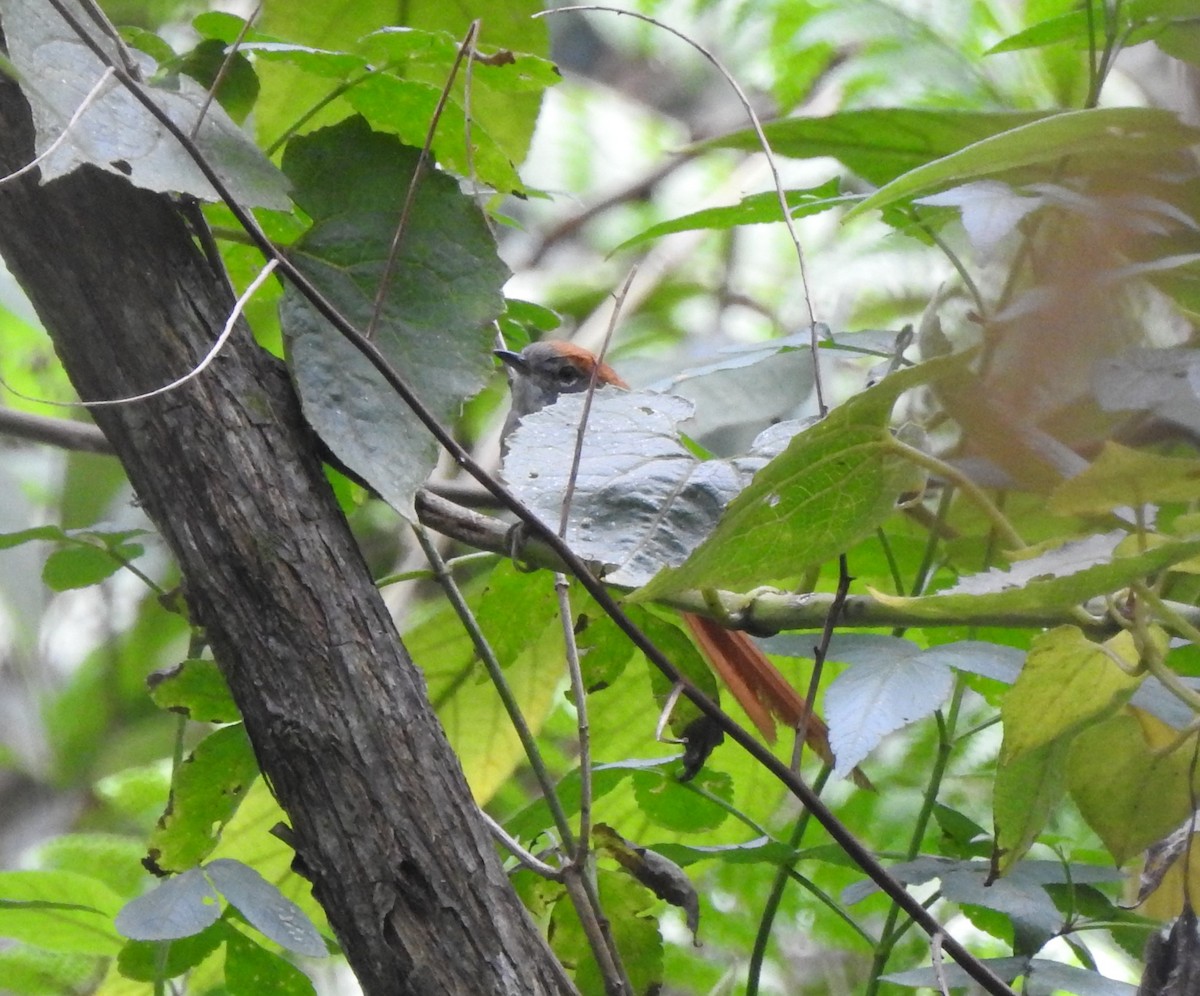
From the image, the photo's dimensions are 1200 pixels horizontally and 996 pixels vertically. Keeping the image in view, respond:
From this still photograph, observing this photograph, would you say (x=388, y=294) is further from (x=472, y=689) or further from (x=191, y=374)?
(x=472, y=689)

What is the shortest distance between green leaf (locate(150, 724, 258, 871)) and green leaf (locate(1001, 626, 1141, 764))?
610mm

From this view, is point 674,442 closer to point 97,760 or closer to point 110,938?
point 110,938

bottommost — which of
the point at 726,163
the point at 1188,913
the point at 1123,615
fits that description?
the point at 1188,913

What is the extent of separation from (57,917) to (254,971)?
0.20 m

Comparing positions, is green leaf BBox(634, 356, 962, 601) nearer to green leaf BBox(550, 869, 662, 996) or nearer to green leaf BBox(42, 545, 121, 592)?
green leaf BBox(550, 869, 662, 996)

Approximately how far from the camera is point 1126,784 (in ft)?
3.26

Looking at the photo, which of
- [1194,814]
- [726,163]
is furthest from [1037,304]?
[726,163]

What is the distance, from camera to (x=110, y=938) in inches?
43.6

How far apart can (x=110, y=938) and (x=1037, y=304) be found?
0.94 meters

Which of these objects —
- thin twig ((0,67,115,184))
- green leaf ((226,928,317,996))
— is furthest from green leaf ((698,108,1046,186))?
green leaf ((226,928,317,996))

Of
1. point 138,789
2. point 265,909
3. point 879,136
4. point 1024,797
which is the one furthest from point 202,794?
point 138,789

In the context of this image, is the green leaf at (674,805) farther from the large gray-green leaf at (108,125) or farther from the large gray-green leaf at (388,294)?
the large gray-green leaf at (108,125)

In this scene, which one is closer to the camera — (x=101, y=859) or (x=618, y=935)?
(x=618, y=935)

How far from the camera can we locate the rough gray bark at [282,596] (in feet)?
2.78
